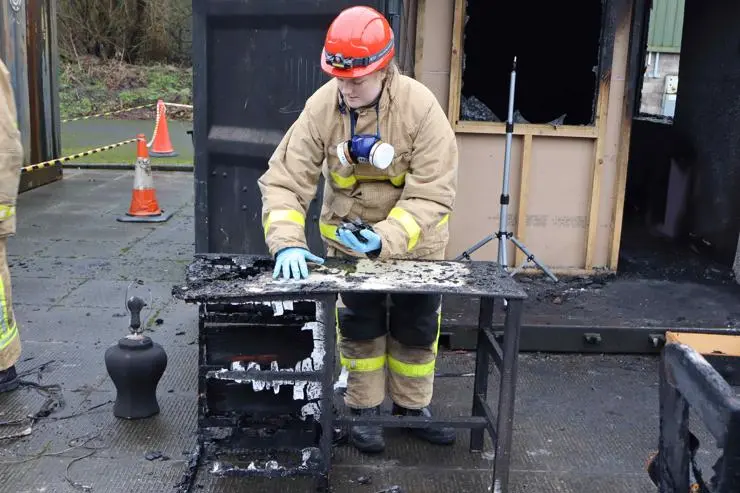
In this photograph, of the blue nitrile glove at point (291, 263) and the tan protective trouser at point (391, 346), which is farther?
the tan protective trouser at point (391, 346)

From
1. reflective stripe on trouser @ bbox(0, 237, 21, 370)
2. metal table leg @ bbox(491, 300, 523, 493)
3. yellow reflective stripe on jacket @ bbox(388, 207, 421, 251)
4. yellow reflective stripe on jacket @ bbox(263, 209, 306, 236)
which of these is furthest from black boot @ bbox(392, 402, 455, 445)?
reflective stripe on trouser @ bbox(0, 237, 21, 370)

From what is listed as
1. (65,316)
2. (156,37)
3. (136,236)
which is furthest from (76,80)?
(65,316)

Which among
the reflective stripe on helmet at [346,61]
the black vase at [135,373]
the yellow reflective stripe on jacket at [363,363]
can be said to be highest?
the reflective stripe on helmet at [346,61]

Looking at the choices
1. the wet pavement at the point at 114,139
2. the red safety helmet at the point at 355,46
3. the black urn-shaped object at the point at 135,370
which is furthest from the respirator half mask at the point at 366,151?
the wet pavement at the point at 114,139

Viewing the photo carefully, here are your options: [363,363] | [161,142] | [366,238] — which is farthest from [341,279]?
[161,142]

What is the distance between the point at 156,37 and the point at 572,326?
20.4m

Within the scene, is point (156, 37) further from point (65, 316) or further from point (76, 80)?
point (65, 316)

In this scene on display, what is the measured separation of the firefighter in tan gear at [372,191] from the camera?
3107mm

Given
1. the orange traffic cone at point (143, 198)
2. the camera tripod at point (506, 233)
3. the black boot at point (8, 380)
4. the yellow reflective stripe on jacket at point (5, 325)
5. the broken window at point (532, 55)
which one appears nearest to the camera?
the yellow reflective stripe on jacket at point (5, 325)

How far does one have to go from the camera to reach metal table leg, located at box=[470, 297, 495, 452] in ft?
11.5

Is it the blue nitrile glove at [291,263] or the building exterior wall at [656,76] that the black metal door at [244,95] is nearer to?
the blue nitrile glove at [291,263]

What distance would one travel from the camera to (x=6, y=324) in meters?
4.00

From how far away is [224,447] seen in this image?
330cm

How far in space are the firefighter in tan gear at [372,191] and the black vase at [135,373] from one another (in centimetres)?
97
